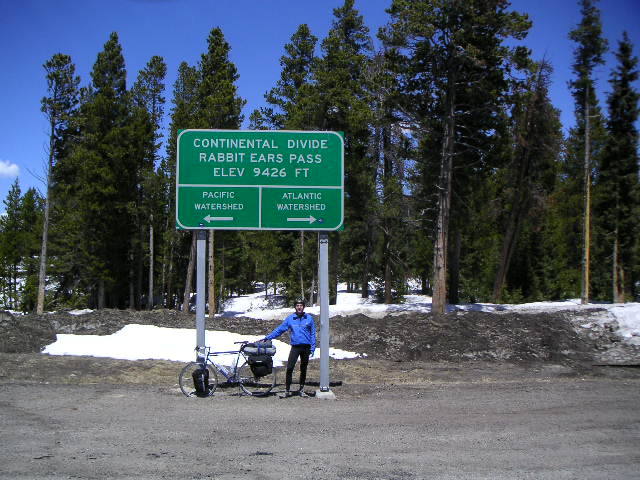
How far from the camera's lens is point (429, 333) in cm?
1794

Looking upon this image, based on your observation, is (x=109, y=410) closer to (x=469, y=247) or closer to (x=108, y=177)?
(x=108, y=177)

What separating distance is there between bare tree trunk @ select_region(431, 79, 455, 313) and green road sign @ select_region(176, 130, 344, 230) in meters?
12.1

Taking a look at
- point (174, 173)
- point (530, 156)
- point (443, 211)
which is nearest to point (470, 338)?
point (443, 211)

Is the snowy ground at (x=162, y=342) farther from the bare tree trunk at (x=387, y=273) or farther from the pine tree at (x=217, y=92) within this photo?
the bare tree trunk at (x=387, y=273)

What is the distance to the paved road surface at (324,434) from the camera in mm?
6156

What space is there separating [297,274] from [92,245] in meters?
14.4

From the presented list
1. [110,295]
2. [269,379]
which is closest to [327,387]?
[269,379]

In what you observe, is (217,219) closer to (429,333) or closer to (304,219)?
(304,219)

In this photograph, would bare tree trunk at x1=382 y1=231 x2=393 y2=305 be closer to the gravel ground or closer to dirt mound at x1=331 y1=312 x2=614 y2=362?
dirt mound at x1=331 y1=312 x2=614 y2=362

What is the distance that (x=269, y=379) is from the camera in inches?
491

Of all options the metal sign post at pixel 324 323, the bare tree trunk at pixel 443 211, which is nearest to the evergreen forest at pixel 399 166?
the bare tree trunk at pixel 443 211

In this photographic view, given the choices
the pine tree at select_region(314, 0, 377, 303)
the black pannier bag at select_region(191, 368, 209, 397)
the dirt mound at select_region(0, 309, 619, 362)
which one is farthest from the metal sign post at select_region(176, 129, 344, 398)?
the pine tree at select_region(314, 0, 377, 303)

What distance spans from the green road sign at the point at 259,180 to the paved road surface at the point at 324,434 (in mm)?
3548

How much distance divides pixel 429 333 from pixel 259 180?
9309 mm
